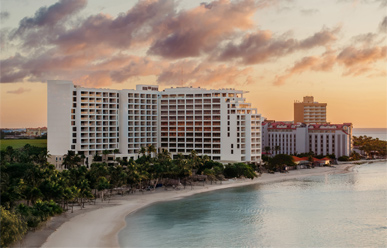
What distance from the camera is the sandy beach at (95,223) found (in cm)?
5603

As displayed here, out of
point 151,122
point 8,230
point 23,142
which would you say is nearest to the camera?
point 8,230

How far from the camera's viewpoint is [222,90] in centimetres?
14675

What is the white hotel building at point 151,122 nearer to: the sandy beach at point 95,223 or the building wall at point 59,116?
the building wall at point 59,116

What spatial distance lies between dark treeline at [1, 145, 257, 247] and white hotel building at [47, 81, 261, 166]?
9540 mm

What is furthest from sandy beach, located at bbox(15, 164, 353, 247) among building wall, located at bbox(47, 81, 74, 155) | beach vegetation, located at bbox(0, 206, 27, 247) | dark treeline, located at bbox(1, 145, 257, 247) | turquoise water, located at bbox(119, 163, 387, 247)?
building wall, located at bbox(47, 81, 74, 155)

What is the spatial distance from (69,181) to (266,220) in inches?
1322

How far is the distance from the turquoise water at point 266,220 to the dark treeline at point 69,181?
9120 mm

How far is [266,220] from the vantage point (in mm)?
74500

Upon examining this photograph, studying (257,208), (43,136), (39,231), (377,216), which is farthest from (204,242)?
(43,136)

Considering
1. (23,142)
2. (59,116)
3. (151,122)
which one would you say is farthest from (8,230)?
(23,142)

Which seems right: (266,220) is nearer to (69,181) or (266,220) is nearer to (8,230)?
(69,181)

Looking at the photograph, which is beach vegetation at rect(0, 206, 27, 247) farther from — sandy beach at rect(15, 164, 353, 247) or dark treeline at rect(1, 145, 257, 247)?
sandy beach at rect(15, 164, 353, 247)

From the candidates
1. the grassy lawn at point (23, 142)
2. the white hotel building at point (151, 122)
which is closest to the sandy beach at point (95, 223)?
the white hotel building at point (151, 122)

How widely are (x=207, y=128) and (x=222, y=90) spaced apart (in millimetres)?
13205
